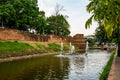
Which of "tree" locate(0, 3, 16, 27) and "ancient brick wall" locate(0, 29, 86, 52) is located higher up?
"tree" locate(0, 3, 16, 27)

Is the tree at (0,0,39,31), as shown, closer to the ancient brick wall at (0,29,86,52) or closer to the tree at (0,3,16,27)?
the tree at (0,3,16,27)

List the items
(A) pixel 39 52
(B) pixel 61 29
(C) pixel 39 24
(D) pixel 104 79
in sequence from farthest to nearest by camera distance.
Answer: (B) pixel 61 29 < (C) pixel 39 24 < (A) pixel 39 52 < (D) pixel 104 79

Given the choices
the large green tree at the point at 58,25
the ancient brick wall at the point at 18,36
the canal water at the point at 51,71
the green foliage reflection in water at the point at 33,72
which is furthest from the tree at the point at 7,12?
the large green tree at the point at 58,25

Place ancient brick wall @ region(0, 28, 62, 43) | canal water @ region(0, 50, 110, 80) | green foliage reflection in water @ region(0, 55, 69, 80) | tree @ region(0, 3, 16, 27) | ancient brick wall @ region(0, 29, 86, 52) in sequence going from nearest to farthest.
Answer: canal water @ region(0, 50, 110, 80) → green foliage reflection in water @ region(0, 55, 69, 80) → ancient brick wall @ region(0, 28, 62, 43) → ancient brick wall @ region(0, 29, 86, 52) → tree @ region(0, 3, 16, 27)

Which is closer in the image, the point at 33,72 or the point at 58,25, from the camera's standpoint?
the point at 33,72

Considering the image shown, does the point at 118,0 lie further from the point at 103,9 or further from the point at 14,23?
the point at 14,23

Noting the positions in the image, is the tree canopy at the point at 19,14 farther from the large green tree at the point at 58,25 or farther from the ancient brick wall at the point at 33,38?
the large green tree at the point at 58,25

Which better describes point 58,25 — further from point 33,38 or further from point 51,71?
point 51,71

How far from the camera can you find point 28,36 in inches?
2477

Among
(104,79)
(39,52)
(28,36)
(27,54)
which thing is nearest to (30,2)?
(28,36)

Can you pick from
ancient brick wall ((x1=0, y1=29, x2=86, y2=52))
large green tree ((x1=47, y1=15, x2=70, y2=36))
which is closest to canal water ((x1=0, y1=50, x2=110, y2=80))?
ancient brick wall ((x1=0, y1=29, x2=86, y2=52))

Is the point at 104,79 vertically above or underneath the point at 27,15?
underneath

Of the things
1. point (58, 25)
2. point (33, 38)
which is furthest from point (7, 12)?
point (58, 25)

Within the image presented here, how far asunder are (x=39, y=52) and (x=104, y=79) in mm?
40800
